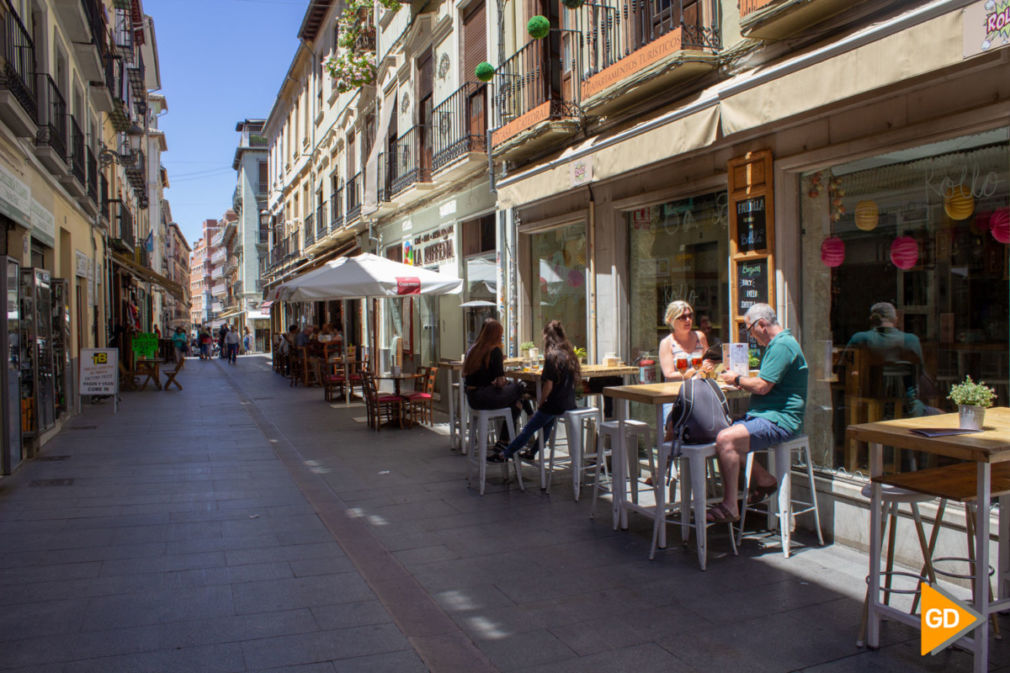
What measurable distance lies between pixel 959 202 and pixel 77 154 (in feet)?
47.1

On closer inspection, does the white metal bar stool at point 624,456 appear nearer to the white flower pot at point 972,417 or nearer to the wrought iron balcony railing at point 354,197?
the white flower pot at point 972,417

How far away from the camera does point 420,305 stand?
16719 millimetres

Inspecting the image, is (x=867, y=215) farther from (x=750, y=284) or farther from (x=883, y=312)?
(x=750, y=284)

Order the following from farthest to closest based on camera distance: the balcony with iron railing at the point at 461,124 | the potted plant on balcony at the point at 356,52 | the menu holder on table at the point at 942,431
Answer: the potted plant on balcony at the point at 356,52 < the balcony with iron railing at the point at 461,124 < the menu holder on table at the point at 942,431

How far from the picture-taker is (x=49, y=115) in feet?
37.4

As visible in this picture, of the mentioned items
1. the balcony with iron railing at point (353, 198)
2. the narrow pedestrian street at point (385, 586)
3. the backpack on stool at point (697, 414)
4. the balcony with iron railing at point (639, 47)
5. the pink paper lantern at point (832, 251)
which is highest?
the balcony with iron railing at point (353, 198)

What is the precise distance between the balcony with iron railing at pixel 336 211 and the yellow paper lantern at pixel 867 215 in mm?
18621

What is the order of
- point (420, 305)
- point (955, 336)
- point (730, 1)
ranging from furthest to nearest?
point (420, 305)
point (730, 1)
point (955, 336)

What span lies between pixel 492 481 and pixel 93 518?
3.49 meters

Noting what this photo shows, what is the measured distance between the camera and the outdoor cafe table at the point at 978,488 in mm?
3084

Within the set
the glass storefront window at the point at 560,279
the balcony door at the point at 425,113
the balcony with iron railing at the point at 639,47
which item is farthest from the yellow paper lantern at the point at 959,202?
the balcony door at the point at 425,113

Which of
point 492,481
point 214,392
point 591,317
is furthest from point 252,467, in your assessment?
point 214,392

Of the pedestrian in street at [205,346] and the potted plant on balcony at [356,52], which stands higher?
the potted plant on balcony at [356,52]

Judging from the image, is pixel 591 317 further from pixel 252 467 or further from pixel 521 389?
pixel 252 467
